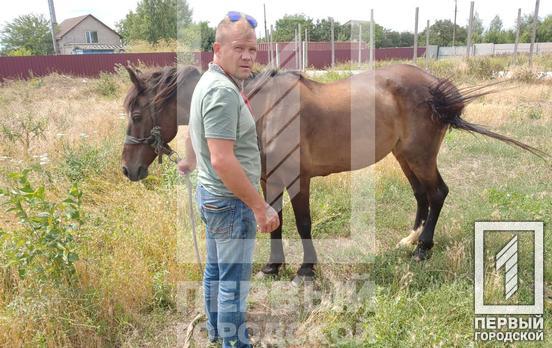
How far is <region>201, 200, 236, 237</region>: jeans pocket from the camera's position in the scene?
186 centimetres

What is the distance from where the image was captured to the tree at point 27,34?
4262 centimetres

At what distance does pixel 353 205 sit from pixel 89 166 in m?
3.38

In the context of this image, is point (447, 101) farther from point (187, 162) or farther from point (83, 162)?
point (83, 162)

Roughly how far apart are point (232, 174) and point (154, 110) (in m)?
1.47

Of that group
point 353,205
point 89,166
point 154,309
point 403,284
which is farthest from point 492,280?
point 89,166

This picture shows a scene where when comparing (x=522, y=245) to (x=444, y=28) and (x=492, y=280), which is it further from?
(x=444, y=28)

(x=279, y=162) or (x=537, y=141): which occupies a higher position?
(x=279, y=162)

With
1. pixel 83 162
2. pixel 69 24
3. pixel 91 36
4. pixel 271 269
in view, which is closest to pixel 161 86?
pixel 271 269

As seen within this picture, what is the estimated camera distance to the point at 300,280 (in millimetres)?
3068

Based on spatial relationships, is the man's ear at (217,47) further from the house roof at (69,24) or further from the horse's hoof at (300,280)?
the house roof at (69,24)

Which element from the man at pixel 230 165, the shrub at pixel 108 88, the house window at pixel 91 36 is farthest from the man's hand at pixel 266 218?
the house window at pixel 91 36

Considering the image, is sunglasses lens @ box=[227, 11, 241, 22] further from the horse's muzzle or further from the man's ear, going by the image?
the horse's muzzle

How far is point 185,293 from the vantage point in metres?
2.82

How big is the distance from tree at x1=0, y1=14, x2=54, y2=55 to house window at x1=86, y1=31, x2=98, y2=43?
29.1ft
